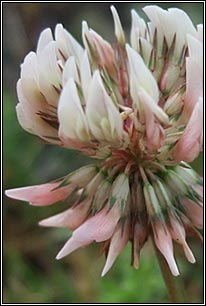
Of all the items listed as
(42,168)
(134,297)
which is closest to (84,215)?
(134,297)

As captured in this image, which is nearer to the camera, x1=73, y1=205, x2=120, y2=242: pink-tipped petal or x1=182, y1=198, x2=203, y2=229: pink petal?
x1=73, y1=205, x2=120, y2=242: pink-tipped petal

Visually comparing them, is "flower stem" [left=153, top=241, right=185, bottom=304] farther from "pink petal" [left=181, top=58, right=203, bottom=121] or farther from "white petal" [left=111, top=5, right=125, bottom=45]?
"white petal" [left=111, top=5, right=125, bottom=45]

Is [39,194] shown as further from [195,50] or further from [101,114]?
[195,50]

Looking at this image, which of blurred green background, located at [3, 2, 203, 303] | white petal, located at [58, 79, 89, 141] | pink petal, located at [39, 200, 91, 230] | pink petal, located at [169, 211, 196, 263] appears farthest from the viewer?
blurred green background, located at [3, 2, 203, 303]

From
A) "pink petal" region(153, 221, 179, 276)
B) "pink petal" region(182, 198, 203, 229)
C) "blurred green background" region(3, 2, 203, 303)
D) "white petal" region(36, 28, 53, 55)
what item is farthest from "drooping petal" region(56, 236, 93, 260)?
"blurred green background" region(3, 2, 203, 303)

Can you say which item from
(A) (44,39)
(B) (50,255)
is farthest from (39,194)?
(B) (50,255)

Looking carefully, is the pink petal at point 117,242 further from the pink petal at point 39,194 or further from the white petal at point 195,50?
the white petal at point 195,50

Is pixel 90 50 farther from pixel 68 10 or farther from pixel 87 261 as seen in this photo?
pixel 68 10
